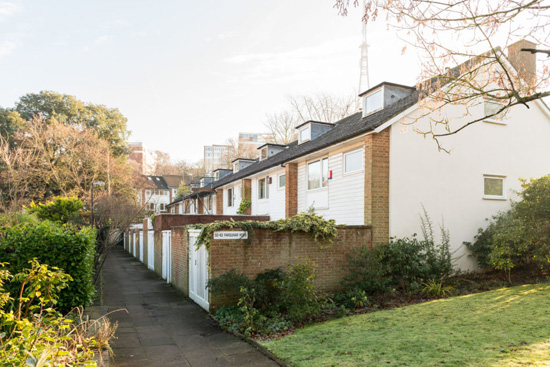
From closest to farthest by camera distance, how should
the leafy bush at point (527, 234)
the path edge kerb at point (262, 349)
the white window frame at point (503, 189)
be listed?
1. the path edge kerb at point (262, 349)
2. the leafy bush at point (527, 234)
3. the white window frame at point (503, 189)

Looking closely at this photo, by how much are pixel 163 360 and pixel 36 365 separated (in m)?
3.48

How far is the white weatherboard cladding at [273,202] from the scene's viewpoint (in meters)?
17.3

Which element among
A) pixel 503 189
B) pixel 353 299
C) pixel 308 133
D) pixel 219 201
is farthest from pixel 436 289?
pixel 219 201

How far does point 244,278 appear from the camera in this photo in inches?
332

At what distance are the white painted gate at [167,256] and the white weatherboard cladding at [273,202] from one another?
514 centimetres

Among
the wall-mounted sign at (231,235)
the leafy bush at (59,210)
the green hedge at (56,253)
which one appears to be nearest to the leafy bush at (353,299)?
the wall-mounted sign at (231,235)

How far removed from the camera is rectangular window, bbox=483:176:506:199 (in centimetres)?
1278

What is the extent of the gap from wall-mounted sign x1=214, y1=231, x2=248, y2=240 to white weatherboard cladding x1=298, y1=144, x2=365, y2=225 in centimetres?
405

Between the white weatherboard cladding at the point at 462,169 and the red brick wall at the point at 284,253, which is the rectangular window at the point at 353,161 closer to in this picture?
the white weatherboard cladding at the point at 462,169

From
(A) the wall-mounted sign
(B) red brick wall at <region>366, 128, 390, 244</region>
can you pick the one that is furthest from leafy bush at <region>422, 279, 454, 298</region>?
(A) the wall-mounted sign

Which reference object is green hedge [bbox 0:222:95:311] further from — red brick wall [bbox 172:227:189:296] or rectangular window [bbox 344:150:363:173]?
rectangular window [bbox 344:150:363:173]

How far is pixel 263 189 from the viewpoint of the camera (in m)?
20.3

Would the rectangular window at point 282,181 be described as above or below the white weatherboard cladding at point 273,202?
above

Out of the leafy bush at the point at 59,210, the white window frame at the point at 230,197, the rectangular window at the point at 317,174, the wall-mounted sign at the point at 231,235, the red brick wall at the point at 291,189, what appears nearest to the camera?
the wall-mounted sign at the point at 231,235
